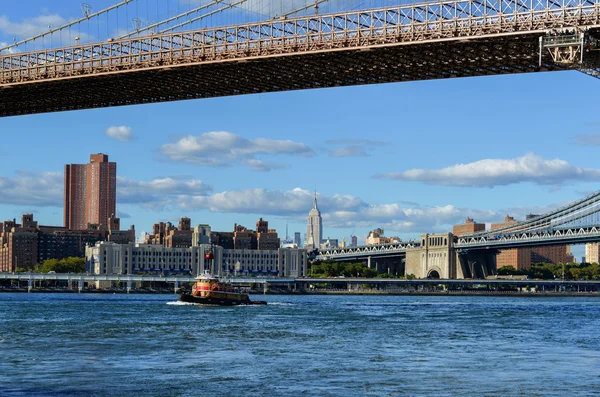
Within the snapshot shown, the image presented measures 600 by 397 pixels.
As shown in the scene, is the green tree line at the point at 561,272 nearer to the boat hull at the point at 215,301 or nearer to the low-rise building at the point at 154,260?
the low-rise building at the point at 154,260

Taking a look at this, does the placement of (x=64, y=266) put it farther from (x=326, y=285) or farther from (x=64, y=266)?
(x=326, y=285)

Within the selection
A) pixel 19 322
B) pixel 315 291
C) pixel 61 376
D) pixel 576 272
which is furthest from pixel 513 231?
pixel 61 376

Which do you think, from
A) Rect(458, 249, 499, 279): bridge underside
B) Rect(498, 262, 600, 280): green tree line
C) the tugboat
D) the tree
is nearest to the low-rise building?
the tree

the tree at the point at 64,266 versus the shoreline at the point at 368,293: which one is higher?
the tree at the point at 64,266

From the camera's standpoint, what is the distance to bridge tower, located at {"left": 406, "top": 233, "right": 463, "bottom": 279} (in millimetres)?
172375

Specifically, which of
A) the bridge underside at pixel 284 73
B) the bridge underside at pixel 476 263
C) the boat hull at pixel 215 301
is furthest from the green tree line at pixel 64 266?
the bridge underside at pixel 284 73

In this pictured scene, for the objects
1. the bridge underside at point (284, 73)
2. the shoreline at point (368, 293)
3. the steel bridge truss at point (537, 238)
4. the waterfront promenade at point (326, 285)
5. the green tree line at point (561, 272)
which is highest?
the bridge underside at point (284, 73)

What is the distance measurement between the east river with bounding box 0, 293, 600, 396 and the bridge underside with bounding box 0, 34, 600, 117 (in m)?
9.51

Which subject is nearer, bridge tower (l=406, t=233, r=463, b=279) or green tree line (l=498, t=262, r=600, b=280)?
bridge tower (l=406, t=233, r=463, b=279)

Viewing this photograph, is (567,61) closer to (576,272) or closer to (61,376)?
(61,376)

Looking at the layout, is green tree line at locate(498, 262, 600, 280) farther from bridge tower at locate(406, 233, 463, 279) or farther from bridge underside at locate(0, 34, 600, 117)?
bridge underside at locate(0, 34, 600, 117)

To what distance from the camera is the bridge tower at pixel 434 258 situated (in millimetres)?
172375

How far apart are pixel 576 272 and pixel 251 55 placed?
145394 mm

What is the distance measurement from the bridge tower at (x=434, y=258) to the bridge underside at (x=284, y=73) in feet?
411
